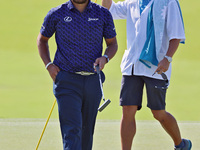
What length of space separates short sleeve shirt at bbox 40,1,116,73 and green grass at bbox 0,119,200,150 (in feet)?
5.66

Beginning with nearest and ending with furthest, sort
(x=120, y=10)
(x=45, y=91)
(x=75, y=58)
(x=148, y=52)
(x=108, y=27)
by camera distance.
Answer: (x=75, y=58) → (x=108, y=27) → (x=148, y=52) → (x=120, y=10) → (x=45, y=91)

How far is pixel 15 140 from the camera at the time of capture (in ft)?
22.4

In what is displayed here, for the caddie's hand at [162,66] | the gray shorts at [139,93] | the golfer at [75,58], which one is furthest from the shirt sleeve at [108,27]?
the gray shorts at [139,93]

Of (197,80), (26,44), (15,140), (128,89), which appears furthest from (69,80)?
(26,44)

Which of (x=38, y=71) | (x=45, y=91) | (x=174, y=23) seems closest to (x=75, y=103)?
(x=174, y=23)

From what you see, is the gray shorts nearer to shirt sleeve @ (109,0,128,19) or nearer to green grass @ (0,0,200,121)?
shirt sleeve @ (109,0,128,19)

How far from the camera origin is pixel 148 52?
567cm

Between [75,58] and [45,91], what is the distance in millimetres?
5426

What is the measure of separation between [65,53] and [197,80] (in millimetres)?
6279

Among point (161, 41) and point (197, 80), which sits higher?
point (161, 41)

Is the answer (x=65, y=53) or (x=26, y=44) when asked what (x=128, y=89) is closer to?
(x=65, y=53)

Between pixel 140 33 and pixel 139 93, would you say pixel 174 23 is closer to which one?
pixel 140 33

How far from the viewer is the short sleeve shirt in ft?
16.4

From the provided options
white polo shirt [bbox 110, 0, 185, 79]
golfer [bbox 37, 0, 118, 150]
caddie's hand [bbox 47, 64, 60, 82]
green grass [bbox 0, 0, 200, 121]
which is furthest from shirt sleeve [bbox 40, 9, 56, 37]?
green grass [bbox 0, 0, 200, 121]
